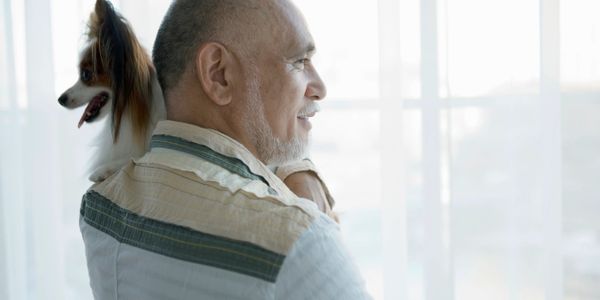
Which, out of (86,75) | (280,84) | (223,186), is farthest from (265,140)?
(86,75)

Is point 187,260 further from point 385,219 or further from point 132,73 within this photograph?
point 385,219

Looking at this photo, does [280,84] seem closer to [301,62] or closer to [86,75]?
[301,62]

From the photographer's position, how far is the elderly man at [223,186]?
0.72 metres

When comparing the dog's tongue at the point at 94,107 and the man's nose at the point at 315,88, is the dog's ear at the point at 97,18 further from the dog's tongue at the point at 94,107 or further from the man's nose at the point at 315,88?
the man's nose at the point at 315,88

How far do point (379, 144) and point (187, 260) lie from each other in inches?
40.2

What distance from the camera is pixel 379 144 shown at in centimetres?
171

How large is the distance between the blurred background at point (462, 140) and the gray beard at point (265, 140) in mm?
681

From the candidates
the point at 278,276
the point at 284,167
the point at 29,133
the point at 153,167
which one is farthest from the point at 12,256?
the point at 278,276

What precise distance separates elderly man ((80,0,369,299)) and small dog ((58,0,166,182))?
0.77 feet

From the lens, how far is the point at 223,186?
79 centimetres

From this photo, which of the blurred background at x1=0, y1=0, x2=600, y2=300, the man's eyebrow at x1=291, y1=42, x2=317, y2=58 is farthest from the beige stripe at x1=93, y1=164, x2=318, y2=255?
the blurred background at x1=0, y1=0, x2=600, y2=300

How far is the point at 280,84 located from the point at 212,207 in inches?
10.3

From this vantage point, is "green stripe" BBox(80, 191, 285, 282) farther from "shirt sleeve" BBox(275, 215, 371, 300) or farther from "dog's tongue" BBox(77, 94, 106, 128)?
"dog's tongue" BBox(77, 94, 106, 128)

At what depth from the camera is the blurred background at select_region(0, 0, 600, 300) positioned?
1.55 m
